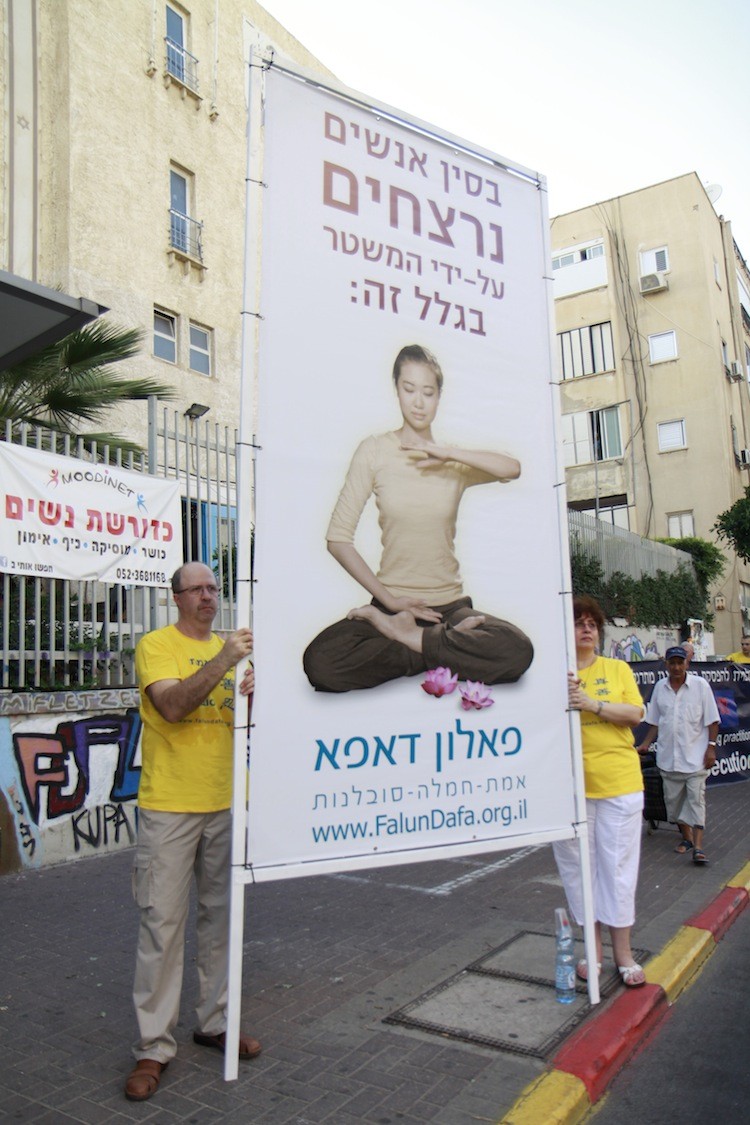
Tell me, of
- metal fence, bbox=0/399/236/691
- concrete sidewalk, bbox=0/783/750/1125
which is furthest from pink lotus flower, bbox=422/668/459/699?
metal fence, bbox=0/399/236/691

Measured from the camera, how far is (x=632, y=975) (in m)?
4.55

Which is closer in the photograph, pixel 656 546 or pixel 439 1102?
pixel 439 1102

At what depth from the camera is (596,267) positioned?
1283 inches

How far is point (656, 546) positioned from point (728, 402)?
38.1 ft

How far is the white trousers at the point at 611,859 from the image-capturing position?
4.54 meters

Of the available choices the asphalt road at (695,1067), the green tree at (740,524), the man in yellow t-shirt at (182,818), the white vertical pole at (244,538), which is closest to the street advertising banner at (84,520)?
the man in yellow t-shirt at (182,818)

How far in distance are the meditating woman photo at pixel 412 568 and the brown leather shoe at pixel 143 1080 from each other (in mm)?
1637

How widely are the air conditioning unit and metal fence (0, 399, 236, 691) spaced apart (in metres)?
25.3

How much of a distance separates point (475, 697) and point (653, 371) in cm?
3034

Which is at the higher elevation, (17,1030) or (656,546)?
(656,546)

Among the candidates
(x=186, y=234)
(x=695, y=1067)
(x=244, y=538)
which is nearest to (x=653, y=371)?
(x=186, y=234)

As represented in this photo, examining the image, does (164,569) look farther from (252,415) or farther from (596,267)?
(596,267)

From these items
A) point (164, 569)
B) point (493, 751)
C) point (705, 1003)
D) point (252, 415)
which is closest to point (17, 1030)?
point (493, 751)

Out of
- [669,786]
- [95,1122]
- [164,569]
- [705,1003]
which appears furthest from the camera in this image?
[164,569]
